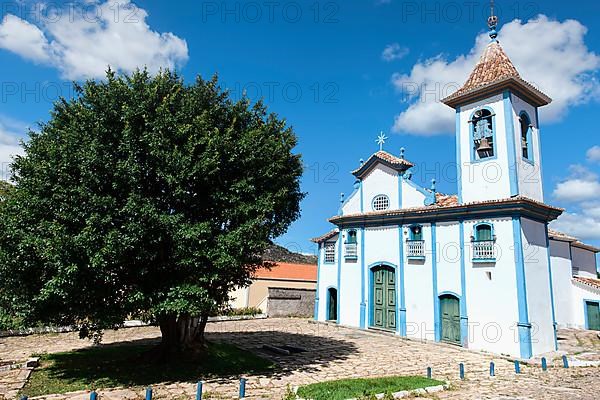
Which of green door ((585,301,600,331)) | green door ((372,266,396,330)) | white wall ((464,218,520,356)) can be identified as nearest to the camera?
white wall ((464,218,520,356))

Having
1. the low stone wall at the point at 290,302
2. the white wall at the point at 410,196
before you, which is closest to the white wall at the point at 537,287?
the white wall at the point at 410,196

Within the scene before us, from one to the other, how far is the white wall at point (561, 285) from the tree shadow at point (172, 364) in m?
14.1

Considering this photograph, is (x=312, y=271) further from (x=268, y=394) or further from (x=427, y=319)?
(x=268, y=394)

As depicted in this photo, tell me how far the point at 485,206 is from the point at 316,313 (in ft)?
38.0

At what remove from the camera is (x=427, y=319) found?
58.8ft

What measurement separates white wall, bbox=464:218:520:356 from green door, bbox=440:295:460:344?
0.67m

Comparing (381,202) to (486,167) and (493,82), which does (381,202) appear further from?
(493,82)

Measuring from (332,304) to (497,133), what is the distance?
40.9 feet

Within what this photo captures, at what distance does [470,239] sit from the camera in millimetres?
16812

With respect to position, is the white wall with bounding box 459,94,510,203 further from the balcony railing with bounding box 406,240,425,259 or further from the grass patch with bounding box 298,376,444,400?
the grass patch with bounding box 298,376,444,400

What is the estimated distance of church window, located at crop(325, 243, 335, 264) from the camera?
23.5 metres

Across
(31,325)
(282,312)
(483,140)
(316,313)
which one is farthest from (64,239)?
(282,312)

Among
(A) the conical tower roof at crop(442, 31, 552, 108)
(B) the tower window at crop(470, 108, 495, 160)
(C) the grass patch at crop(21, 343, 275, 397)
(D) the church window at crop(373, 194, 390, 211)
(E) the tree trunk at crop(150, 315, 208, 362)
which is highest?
(A) the conical tower roof at crop(442, 31, 552, 108)

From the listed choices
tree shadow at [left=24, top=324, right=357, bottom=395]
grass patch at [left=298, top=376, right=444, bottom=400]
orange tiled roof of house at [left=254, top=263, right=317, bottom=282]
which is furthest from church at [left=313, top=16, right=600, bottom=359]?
orange tiled roof of house at [left=254, top=263, right=317, bottom=282]
